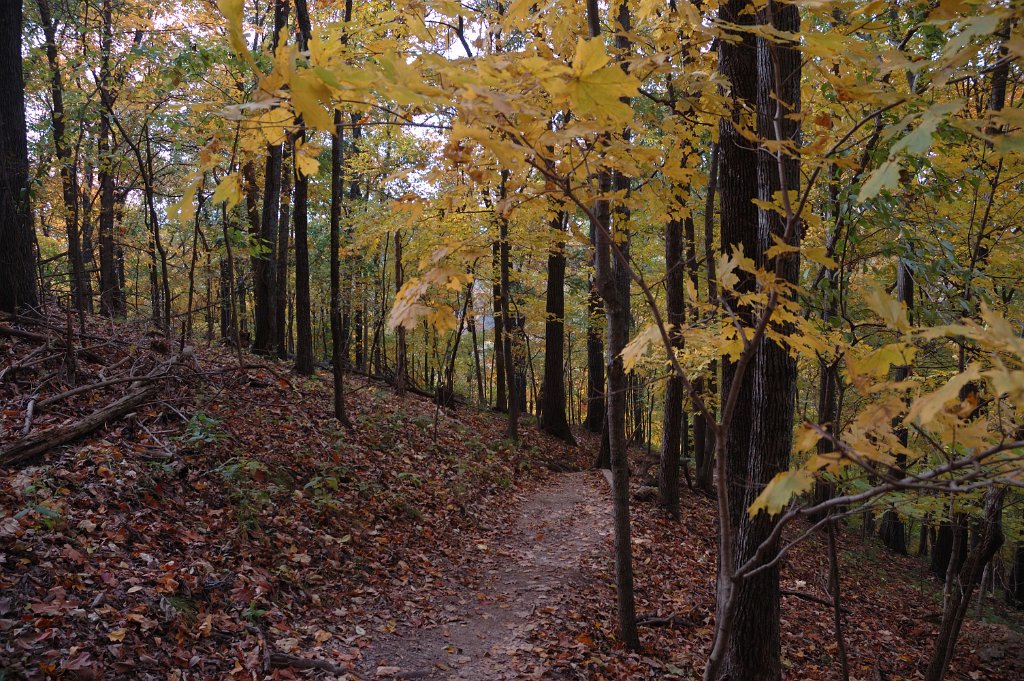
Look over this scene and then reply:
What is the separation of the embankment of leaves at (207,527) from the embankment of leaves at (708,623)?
1605 millimetres

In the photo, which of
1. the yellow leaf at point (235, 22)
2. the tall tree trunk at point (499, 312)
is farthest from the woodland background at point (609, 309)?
the tall tree trunk at point (499, 312)

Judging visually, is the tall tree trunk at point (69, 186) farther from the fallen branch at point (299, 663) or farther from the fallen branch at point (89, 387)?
the fallen branch at point (299, 663)

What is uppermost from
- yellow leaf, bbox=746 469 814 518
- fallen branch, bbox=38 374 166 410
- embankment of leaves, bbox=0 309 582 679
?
yellow leaf, bbox=746 469 814 518

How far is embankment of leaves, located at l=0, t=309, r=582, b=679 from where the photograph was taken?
324 centimetres

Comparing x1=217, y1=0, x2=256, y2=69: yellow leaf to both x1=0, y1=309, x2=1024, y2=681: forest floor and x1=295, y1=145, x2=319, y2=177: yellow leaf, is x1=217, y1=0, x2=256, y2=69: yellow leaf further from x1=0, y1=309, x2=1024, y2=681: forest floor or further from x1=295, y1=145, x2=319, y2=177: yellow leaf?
x1=0, y1=309, x2=1024, y2=681: forest floor

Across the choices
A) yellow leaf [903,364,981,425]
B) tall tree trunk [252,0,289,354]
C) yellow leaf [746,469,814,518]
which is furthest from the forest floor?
yellow leaf [903,364,981,425]

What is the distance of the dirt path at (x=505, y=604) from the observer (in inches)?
169

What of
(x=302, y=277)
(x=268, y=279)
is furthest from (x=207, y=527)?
(x=268, y=279)

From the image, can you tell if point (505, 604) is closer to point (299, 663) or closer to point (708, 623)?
point (708, 623)

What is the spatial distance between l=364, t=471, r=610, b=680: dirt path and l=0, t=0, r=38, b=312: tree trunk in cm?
581

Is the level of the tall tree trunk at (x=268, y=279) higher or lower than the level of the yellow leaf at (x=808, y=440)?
higher

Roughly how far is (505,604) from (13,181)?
7304mm

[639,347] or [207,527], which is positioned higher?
[639,347]

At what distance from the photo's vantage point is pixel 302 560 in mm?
4926
